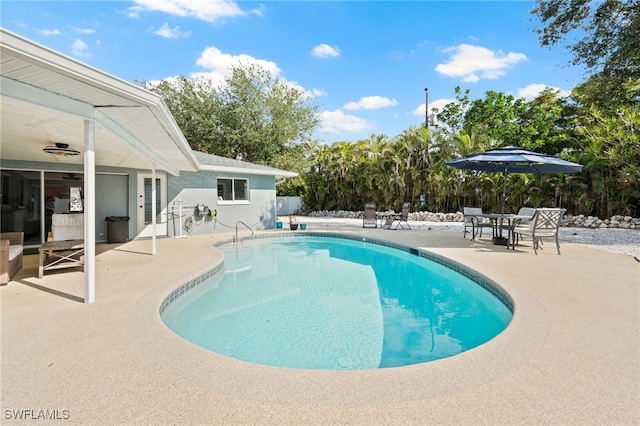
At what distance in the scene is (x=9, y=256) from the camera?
16.5ft

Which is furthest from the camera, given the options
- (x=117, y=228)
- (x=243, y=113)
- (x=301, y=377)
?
(x=243, y=113)

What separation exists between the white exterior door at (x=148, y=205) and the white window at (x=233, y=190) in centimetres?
205

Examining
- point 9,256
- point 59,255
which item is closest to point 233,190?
point 59,255

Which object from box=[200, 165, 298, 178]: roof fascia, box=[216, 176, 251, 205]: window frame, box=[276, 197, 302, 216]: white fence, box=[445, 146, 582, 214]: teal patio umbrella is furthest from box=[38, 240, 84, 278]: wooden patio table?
box=[276, 197, 302, 216]: white fence

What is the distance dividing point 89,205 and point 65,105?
1.16 meters

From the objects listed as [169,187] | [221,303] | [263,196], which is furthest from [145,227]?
[221,303]

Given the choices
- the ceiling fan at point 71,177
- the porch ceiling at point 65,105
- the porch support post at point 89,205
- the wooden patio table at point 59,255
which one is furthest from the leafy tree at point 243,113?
the porch support post at point 89,205

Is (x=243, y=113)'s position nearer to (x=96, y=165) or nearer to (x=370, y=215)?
(x=370, y=215)

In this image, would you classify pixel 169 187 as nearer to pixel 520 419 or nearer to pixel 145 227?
pixel 145 227

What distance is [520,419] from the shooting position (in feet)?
6.33

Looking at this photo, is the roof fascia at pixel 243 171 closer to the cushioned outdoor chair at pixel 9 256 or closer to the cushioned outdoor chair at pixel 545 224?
the cushioned outdoor chair at pixel 9 256

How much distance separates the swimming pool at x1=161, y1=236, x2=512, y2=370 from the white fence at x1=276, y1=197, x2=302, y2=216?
15.0m

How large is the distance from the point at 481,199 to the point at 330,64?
11.2 metres

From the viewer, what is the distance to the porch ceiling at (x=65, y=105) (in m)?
2.74
